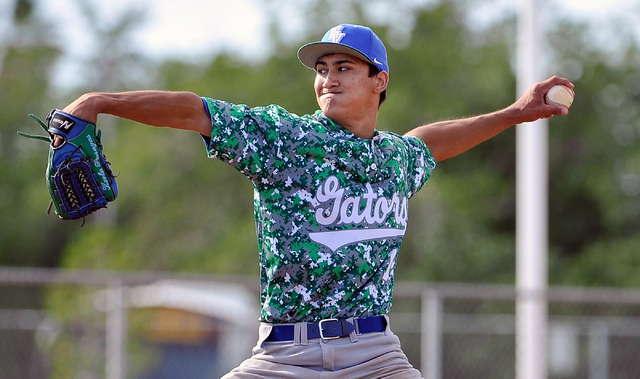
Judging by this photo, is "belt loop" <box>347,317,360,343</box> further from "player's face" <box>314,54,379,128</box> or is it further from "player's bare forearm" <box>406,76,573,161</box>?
"player's bare forearm" <box>406,76,573,161</box>

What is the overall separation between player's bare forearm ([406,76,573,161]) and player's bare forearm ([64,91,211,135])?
1.54 metres

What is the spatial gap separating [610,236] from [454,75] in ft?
16.9

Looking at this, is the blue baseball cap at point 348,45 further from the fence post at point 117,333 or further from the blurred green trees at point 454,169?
the blurred green trees at point 454,169

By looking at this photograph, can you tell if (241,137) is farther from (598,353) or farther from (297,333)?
(598,353)

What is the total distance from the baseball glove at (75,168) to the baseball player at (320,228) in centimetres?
41

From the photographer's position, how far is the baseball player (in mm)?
4105

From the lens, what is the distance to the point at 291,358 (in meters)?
4.16

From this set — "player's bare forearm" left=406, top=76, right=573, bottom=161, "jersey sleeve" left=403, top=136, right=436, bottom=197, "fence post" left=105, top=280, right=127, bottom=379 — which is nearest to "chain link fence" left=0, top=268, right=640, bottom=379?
"fence post" left=105, top=280, right=127, bottom=379

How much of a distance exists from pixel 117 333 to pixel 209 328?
525 centimetres

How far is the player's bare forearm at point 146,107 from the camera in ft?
12.3

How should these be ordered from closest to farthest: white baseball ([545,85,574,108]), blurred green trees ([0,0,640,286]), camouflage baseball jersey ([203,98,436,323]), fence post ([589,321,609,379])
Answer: camouflage baseball jersey ([203,98,436,323]) → white baseball ([545,85,574,108]) → fence post ([589,321,609,379]) → blurred green trees ([0,0,640,286])

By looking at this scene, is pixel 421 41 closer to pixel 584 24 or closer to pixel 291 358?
pixel 584 24

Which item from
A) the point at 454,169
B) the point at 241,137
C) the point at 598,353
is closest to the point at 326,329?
the point at 241,137

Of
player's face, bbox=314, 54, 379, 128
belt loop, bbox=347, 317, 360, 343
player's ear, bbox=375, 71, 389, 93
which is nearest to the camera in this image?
belt loop, bbox=347, 317, 360, 343
